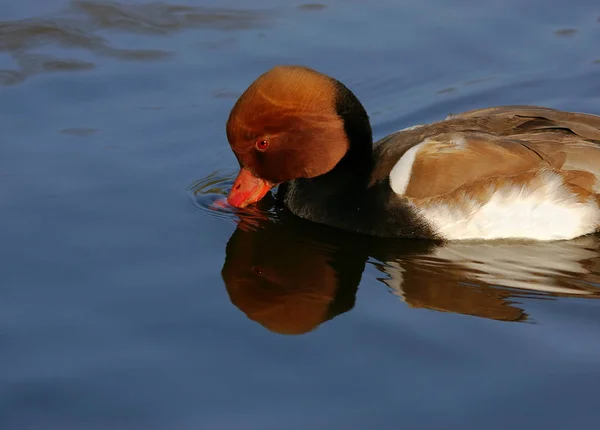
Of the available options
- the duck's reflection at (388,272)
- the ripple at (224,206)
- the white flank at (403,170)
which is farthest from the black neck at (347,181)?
the ripple at (224,206)

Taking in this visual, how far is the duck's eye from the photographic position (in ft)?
23.0

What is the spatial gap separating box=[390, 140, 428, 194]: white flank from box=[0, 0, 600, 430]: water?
1.22ft

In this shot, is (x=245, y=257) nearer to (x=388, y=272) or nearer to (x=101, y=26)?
(x=388, y=272)

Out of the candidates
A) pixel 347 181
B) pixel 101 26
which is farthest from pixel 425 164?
pixel 101 26

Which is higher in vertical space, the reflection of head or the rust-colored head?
the rust-colored head

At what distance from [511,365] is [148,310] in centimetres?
200

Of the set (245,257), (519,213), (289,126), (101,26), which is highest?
(289,126)

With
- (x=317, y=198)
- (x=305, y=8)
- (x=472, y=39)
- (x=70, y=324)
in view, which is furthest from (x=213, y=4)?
(x=70, y=324)

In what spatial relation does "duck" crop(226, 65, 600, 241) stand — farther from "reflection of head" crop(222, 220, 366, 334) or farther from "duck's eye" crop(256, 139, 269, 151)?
"reflection of head" crop(222, 220, 366, 334)

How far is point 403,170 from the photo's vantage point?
270 inches

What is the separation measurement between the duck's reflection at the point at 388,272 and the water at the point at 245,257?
0.06 feet

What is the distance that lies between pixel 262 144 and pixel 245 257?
0.74 m

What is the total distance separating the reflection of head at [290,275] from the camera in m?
6.09

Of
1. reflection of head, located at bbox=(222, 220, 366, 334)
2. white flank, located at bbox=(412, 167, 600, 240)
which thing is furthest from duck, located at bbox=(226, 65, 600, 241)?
reflection of head, located at bbox=(222, 220, 366, 334)
